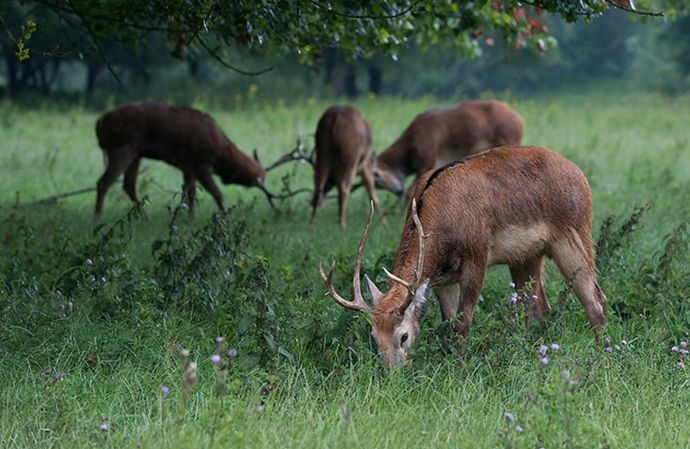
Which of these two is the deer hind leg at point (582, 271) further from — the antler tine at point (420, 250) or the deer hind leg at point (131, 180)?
the deer hind leg at point (131, 180)

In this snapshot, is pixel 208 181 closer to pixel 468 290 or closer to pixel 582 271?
pixel 582 271

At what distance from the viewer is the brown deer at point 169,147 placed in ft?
44.7

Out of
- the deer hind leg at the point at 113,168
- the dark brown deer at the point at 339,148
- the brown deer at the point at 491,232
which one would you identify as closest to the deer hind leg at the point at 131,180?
the deer hind leg at the point at 113,168

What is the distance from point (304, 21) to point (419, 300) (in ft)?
10.1

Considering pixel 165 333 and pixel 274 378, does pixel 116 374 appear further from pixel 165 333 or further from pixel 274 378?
pixel 274 378

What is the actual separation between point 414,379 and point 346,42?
3.73 metres

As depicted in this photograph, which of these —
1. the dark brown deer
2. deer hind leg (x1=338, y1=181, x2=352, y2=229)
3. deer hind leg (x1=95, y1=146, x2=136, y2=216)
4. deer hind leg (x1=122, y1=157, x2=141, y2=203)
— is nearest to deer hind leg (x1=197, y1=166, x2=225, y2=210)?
deer hind leg (x1=122, y1=157, x2=141, y2=203)

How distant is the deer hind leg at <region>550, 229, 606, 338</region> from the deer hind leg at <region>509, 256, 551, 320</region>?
0.71ft

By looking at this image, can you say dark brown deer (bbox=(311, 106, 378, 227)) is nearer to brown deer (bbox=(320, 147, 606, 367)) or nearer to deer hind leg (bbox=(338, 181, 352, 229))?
deer hind leg (bbox=(338, 181, 352, 229))

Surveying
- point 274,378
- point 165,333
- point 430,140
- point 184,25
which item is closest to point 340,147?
point 430,140

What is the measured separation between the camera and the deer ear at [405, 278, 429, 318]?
691 cm

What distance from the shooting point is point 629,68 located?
206ft

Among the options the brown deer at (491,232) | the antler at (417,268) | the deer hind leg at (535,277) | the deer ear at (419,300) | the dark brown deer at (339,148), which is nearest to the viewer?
the antler at (417,268)

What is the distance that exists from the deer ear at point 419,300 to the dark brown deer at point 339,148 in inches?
253
